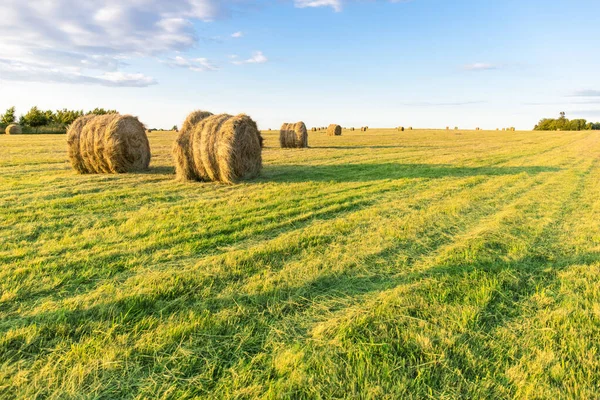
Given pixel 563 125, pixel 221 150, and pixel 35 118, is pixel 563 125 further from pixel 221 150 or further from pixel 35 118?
pixel 35 118

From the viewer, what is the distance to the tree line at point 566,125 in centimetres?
8912

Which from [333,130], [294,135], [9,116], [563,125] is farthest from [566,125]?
[9,116]

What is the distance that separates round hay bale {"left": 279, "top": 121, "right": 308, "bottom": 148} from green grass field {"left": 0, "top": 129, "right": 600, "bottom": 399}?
54.7ft

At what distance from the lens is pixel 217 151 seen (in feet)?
34.6

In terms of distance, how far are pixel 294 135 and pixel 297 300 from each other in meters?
21.0

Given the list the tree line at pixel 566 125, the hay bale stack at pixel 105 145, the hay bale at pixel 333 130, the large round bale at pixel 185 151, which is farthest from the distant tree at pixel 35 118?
the tree line at pixel 566 125

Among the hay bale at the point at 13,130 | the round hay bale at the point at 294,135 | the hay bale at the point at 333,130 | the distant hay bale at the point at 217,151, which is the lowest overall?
the distant hay bale at the point at 217,151

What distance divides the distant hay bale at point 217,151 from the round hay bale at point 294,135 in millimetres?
12433

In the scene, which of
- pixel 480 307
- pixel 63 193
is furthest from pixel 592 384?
pixel 63 193

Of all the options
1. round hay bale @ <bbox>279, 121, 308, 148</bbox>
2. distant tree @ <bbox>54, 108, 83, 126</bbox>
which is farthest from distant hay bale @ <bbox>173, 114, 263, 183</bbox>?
distant tree @ <bbox>54, 108, 83, 126</bbox>

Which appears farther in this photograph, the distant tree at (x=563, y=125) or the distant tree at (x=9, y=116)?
the distant tree at (x=563, y=125)

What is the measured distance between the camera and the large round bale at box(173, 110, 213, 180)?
1097 cm

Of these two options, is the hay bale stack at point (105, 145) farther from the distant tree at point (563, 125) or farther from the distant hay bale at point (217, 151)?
the distant tree at point (563, 125)

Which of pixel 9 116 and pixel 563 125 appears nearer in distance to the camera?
pixel 9 116
